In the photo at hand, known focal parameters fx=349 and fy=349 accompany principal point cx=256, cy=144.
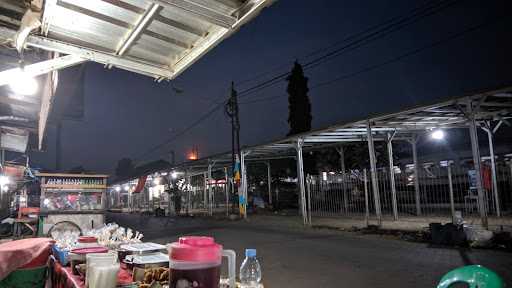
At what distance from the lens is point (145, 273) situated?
8.95 ft

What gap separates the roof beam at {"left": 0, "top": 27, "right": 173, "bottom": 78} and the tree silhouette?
99.0 ft

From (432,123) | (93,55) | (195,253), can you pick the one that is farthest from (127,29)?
(432,123)

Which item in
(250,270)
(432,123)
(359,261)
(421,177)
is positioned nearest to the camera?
(250,270)

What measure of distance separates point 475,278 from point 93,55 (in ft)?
12.2

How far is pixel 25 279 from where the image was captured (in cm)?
323

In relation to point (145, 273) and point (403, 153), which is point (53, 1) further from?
point (403, 153)

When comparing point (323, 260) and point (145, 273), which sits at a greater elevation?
point (145, 273)

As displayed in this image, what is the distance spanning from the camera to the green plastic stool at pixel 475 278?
172 centimetres

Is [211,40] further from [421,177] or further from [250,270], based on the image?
[421,177]

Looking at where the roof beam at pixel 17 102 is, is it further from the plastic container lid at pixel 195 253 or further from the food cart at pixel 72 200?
the plastic container lid at pixel 195 253

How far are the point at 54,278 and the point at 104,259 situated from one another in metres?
1.78

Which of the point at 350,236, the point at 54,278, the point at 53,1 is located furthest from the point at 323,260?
the point at 53,1

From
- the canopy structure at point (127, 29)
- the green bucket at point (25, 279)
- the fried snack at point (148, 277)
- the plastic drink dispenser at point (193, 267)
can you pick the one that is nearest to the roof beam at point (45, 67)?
the canopy structure at point (127, 29)

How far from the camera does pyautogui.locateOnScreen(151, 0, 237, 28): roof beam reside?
2.49m
